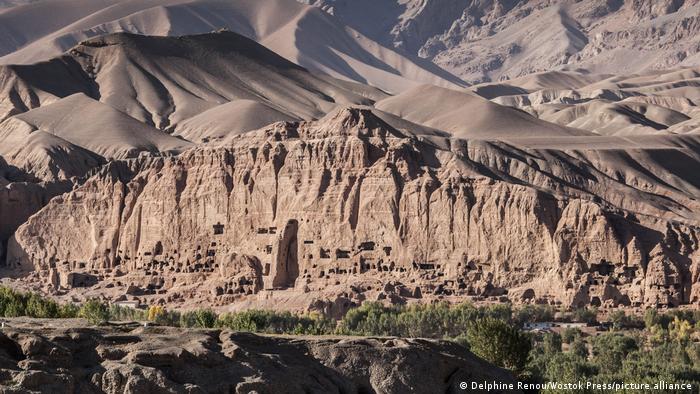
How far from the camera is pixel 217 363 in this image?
39.6 metres

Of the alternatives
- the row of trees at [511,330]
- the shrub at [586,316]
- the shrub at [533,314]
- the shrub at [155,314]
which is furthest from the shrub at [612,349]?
the shrub at [155,314]

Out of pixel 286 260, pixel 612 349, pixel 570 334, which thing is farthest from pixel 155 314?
pixel 612 349

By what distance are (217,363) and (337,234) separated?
7031cm

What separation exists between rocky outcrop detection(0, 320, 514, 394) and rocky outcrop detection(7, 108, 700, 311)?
56.8m

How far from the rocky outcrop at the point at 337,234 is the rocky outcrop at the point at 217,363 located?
56.8 meters

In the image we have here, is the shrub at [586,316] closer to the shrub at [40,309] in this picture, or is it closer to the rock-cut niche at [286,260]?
the rock-cut niche at [286,260]

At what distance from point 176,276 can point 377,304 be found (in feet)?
63.2

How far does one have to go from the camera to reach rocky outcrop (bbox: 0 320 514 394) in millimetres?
37219

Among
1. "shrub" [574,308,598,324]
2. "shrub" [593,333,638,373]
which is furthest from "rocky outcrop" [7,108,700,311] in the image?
"shrub" [593,333,638,373]

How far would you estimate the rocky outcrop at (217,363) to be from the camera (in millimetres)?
37219

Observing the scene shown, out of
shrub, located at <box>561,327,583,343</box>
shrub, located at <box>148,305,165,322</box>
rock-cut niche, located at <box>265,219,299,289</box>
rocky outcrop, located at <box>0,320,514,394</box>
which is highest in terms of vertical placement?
rock-cut niche, located at <box>265,219,299,289</box>

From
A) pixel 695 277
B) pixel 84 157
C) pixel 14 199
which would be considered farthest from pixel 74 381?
pixel 84 157

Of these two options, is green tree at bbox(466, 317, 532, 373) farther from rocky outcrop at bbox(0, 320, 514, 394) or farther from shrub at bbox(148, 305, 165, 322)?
shrub at bbox(148, 305, 165, 322)

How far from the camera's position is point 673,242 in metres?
105
